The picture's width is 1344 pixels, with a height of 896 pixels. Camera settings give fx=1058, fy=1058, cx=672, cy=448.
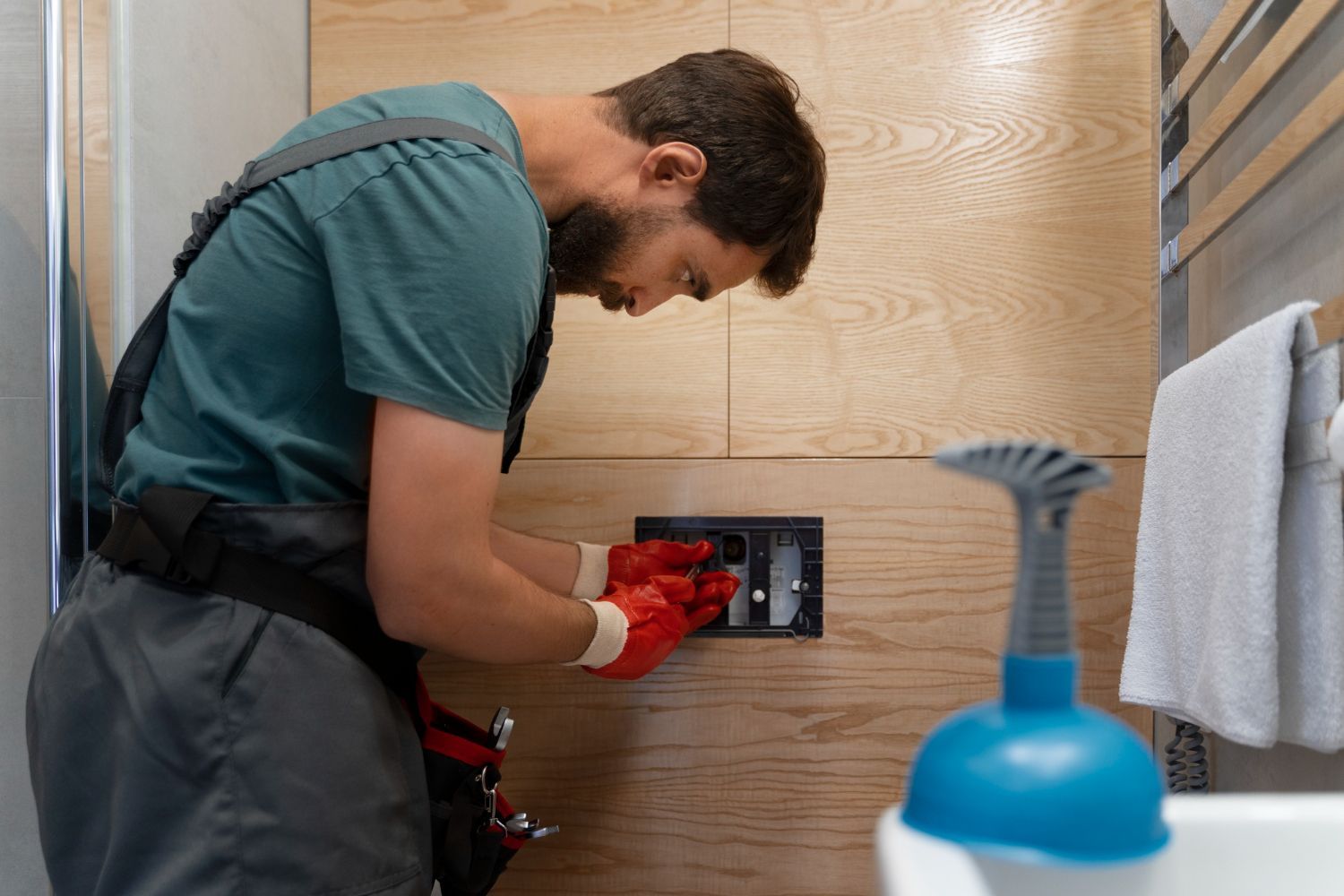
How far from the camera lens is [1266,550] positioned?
2.25 feet

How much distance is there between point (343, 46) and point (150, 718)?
1.00 meters

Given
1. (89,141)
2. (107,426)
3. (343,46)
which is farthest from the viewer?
(343,46)

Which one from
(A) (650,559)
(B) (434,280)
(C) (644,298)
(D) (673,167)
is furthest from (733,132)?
(A) (650,559)

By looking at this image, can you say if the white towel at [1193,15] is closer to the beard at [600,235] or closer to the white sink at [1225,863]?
the beard at [600,235]

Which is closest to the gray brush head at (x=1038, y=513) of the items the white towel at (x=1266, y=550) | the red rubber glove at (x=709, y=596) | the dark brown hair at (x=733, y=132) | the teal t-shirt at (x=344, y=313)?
the white towel at (x=1266, y=550)

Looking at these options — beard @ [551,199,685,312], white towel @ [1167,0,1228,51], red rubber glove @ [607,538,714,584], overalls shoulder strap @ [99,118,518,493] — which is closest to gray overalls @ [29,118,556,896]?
overalls shoulder strap @ [99,118,518,493]

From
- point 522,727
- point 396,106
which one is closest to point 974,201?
point 396,106

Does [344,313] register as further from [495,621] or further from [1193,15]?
A: [1193,15]

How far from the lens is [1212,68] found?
1.00 meters

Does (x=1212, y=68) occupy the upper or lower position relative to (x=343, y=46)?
lower

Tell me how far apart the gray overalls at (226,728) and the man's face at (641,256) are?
220mm

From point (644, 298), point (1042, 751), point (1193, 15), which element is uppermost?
point (1193, 15)

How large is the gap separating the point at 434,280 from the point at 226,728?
38 centimetres

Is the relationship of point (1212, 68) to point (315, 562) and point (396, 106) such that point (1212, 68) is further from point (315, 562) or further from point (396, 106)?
point (315, 562)
